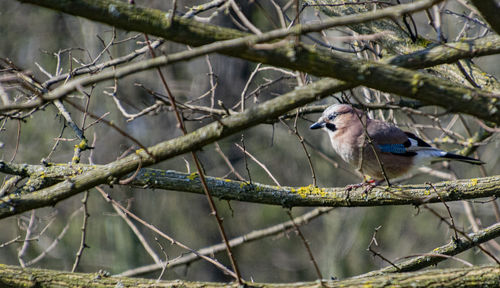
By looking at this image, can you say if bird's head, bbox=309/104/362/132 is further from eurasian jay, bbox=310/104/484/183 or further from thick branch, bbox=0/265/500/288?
thick branch, bbox=0/265/500/288

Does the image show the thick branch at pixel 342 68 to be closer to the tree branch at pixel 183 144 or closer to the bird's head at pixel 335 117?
the tree branch at pixel 183 144

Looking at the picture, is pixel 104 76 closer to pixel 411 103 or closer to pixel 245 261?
pixel 411 103

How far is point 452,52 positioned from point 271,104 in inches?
38.7

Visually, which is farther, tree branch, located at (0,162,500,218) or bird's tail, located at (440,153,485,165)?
bird's tail, located at (440,153,485,165)

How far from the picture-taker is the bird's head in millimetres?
5492

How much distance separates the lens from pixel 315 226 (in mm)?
14867

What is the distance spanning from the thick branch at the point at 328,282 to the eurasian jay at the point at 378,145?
7.38 feet

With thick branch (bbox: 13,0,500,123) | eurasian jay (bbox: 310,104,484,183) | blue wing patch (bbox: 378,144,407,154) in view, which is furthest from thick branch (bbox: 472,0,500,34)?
blue wing patch (bbox: 378,144,407,154)

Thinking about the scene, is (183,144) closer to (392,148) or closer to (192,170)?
(392,148)

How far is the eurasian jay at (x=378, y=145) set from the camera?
5164 millimetres

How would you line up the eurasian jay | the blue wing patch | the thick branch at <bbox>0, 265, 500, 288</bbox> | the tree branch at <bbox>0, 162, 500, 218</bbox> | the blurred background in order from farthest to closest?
the blurred background
the blue wing patch
the eurasian jay
the tree branch at <bbox>0, 162, 500, 218</bbox>
the thick branch at <bbox>0, 265, 500, 288</bbox>

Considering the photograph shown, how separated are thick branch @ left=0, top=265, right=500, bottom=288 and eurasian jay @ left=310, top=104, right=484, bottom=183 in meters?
2.25

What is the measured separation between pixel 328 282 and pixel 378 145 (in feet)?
8.75

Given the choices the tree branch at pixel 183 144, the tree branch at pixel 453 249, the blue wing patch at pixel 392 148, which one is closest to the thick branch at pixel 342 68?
the tree branch at pixel 183 144
